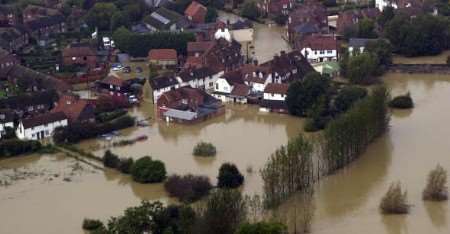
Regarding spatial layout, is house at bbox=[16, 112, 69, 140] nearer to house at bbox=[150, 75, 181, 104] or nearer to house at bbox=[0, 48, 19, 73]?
house at bbox=[150, 75, 181, 104]

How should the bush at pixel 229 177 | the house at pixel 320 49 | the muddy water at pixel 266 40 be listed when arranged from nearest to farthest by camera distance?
the bush at pixel 229 177 → the house at pixel 320 49 → the muddy water at pixel 266 40

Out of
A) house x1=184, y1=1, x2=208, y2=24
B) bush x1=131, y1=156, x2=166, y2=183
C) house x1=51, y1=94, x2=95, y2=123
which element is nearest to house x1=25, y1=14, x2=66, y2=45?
house x1=184, y1=1, x2=208, y2=24

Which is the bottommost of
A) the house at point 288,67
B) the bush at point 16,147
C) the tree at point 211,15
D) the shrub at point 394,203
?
the shrub at point 394,203

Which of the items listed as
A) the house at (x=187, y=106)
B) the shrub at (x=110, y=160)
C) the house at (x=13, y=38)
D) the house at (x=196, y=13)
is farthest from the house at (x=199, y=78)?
the house at (x=196, y=13)

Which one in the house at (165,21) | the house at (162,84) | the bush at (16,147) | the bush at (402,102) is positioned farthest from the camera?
the house at (165,21)

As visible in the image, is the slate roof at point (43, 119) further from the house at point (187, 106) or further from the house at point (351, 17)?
the house at point (351, 17)

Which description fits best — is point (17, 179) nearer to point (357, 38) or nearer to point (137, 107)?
point (137, 107)

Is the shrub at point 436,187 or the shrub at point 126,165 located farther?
the shrub at point 126,165

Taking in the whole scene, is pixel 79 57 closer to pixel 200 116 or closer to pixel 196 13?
pixel 196 13
